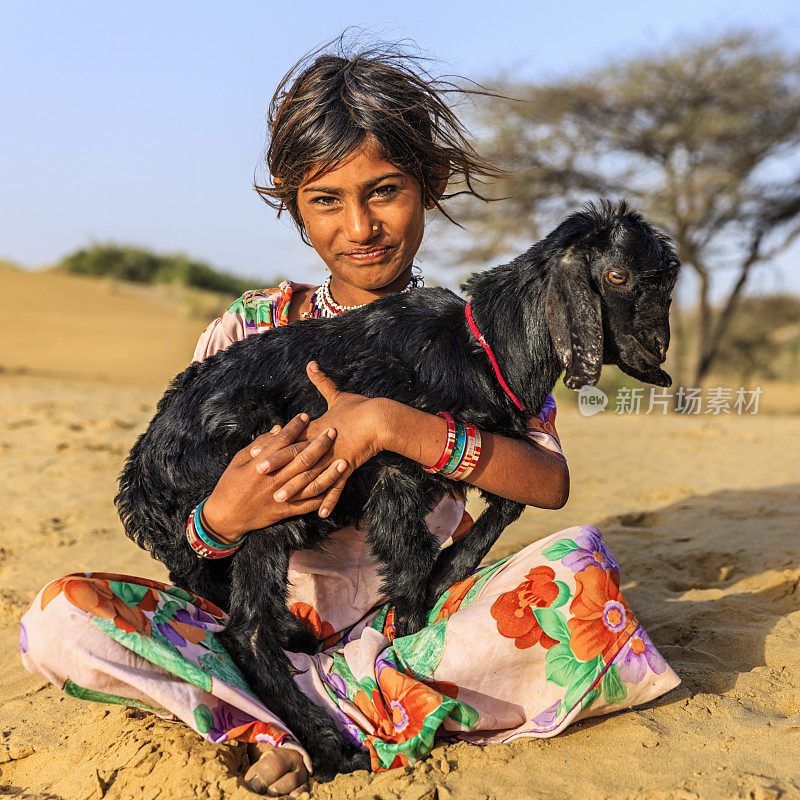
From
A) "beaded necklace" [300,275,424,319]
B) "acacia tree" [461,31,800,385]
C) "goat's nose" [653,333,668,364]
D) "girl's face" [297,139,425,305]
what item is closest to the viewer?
"goat's nose" [653,333,668,364]

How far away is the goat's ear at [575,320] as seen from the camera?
6.81 feet

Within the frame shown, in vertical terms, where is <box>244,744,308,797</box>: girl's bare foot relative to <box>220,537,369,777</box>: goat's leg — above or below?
below

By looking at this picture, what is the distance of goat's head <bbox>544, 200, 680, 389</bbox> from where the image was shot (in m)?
2.08

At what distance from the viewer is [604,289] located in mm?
2129

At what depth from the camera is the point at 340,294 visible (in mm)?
2799

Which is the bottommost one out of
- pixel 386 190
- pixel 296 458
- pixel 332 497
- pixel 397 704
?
pixel 397 704

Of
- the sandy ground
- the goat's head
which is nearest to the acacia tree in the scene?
A: the sandy ground

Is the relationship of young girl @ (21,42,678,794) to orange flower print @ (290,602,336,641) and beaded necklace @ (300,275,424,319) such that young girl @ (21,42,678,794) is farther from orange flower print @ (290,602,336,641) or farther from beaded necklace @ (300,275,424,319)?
beaded necklace @ (300,275,424,319)

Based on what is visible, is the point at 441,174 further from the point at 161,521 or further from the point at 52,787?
the point at 52,787

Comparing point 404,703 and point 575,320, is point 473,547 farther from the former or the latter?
point 575,320

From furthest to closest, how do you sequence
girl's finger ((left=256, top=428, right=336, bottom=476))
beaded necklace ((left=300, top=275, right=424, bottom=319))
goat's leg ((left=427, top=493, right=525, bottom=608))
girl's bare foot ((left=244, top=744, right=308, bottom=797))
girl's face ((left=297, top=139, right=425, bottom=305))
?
beaded necklace ((left=300, top=275, right=424, bottom=319))
girl's face ((left=297, top=139, right=425, bottom=305))
goat's leg ((left=427, top=493, right=525, bottom=608))
girl's finger ((left=256, top=428, right=336, bottom=476))
girl's bare foot ((left=244, top=744, right=308, bottom=797))

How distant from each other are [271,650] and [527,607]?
0.74 meters

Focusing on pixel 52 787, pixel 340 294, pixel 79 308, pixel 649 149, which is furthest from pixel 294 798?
pixel 79 308

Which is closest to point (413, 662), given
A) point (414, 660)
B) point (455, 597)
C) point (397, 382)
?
point (414, 660)
